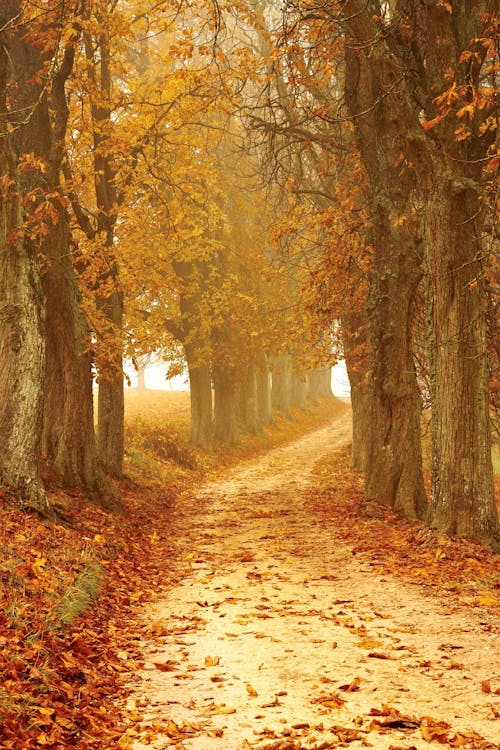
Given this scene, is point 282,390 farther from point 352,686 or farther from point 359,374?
point 352,686

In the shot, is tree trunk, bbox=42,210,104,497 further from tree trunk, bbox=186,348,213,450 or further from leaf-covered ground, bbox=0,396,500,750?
tree trunk, bbox=186,348,213,450

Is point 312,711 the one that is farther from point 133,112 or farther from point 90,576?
point 133,112

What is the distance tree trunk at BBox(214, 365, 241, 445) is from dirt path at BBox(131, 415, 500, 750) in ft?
52.7

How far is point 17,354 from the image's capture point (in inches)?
407

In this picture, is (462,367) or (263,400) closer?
(462,367)

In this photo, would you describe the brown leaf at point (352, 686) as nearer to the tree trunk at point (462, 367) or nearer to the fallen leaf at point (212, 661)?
the fallen leaf at point (212, 661)

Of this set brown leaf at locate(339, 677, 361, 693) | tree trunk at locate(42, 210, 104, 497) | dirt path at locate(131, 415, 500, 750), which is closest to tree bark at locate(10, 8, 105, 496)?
tree trunk at locate(42, 210, 104, 497)

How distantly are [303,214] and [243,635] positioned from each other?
33.1ft

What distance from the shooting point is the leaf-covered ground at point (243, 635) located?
5.09 metres

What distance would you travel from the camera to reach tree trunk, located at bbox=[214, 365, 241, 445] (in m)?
27.6

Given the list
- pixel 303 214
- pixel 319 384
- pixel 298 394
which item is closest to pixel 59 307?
pixel 303 214

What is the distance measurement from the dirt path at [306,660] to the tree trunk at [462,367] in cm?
180

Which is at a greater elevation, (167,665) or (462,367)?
(462,367)

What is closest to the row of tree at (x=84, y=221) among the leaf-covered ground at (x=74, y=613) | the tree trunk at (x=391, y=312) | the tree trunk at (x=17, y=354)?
the tree trunk at (x=17, y=354)
